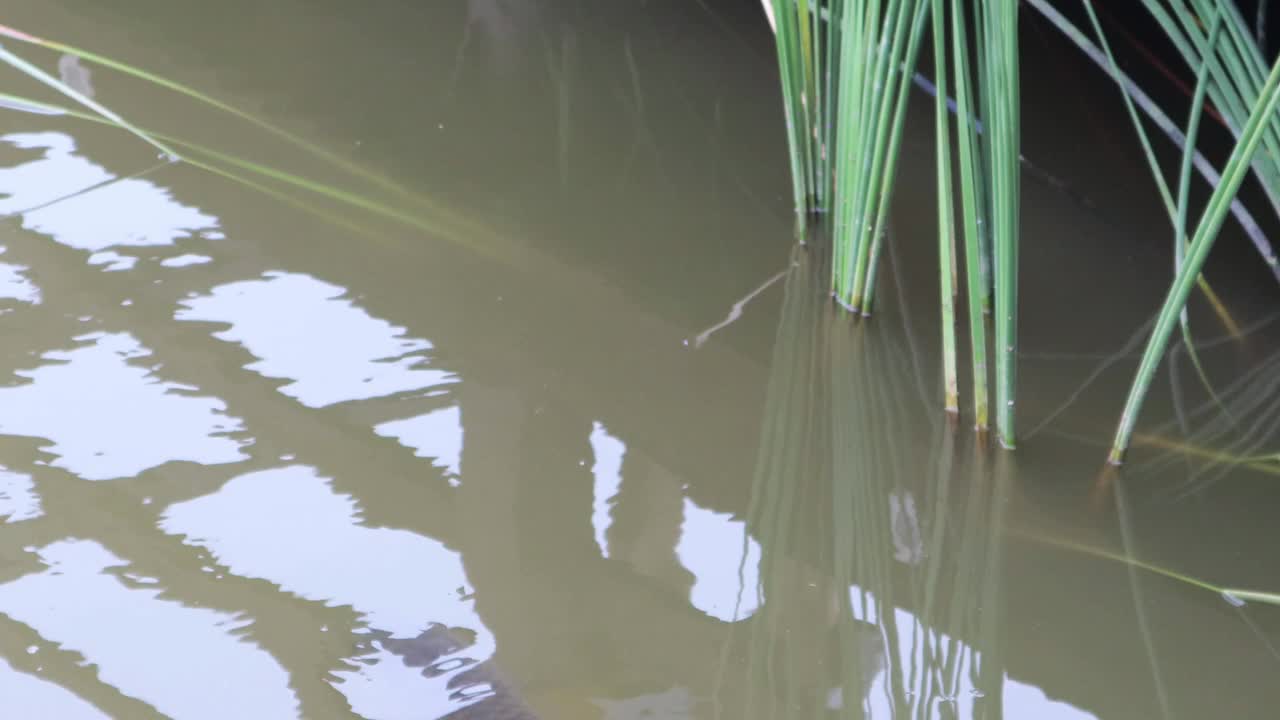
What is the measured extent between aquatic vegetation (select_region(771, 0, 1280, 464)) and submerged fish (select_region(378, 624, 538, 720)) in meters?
0.54

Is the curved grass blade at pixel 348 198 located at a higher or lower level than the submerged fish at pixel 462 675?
higher

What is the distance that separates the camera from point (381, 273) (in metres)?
1.38

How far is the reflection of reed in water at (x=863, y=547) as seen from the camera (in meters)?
0.92

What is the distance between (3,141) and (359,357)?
68 cm

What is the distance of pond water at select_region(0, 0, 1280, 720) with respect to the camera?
3.05 ft

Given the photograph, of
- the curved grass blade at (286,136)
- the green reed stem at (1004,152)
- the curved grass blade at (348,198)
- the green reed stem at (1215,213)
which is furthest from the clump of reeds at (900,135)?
the curved grass blade at (286,136)

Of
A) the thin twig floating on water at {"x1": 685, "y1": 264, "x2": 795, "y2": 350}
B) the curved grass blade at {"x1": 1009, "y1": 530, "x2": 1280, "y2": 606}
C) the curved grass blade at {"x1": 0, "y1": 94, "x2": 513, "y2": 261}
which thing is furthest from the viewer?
the curved grass blade at {"x1": 0, "y1": 94, "x2": 513, "y2": 261}

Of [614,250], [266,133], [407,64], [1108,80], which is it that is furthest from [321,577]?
[1108,80]

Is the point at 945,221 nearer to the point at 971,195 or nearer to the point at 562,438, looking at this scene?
the point at 971,195

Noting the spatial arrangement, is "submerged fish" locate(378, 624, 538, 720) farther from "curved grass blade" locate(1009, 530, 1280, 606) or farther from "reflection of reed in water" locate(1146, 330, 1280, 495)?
"reflection of reed in water" locate(1146, 330, 1280, 495)

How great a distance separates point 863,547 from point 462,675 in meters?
0.38

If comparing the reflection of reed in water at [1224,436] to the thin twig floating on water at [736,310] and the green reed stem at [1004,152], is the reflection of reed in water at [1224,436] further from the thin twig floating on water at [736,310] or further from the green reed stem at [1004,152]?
the thin twig floating on water at [736,310]

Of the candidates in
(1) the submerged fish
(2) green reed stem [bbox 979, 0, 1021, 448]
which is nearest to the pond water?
(1) the submerged fish

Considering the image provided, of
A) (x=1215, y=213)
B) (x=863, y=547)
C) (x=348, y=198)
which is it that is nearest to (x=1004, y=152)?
(x=1215, y=213)
